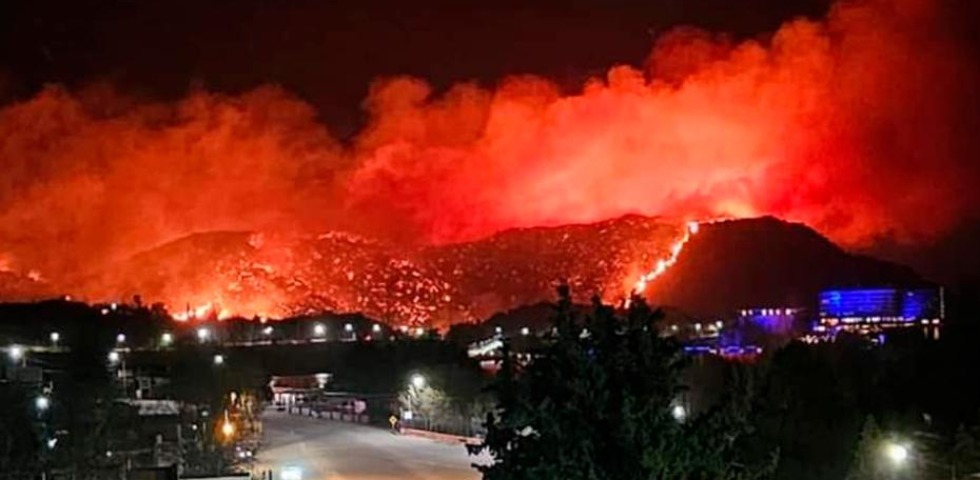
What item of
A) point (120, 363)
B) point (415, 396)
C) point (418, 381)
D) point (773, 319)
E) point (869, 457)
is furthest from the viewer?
point (773, 319)

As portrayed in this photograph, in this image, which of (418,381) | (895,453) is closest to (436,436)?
(418,381)

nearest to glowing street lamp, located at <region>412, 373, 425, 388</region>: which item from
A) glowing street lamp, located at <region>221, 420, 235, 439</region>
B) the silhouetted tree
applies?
glowing street lamp, located at <region>221, 420, 235, 439</region>

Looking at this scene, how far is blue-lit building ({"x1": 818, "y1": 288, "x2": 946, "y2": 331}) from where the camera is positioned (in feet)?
248

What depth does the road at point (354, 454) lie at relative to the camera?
3038 centimetres

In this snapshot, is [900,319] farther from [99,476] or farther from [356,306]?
[99,476]

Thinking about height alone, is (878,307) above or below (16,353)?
above

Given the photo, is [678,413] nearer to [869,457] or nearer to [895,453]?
→ [869,457]

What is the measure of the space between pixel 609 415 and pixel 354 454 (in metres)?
29.4

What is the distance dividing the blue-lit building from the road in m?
40.2

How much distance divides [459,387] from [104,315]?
919 inches

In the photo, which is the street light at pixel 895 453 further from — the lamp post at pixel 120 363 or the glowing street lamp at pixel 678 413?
the lamp post at pixel 120 363

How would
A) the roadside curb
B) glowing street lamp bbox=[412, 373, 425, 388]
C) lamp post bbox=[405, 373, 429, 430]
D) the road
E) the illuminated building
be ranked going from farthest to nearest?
the illuminated building → glowing street lamp bbox=[412, 373, 425, 388] → lamp post bbox=[405, 373, 429, 430] → the roadside curb → the road

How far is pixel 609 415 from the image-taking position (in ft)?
19.4

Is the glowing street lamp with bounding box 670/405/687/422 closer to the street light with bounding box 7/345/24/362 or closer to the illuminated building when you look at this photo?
the street light with bounding box 7/345/24/362
